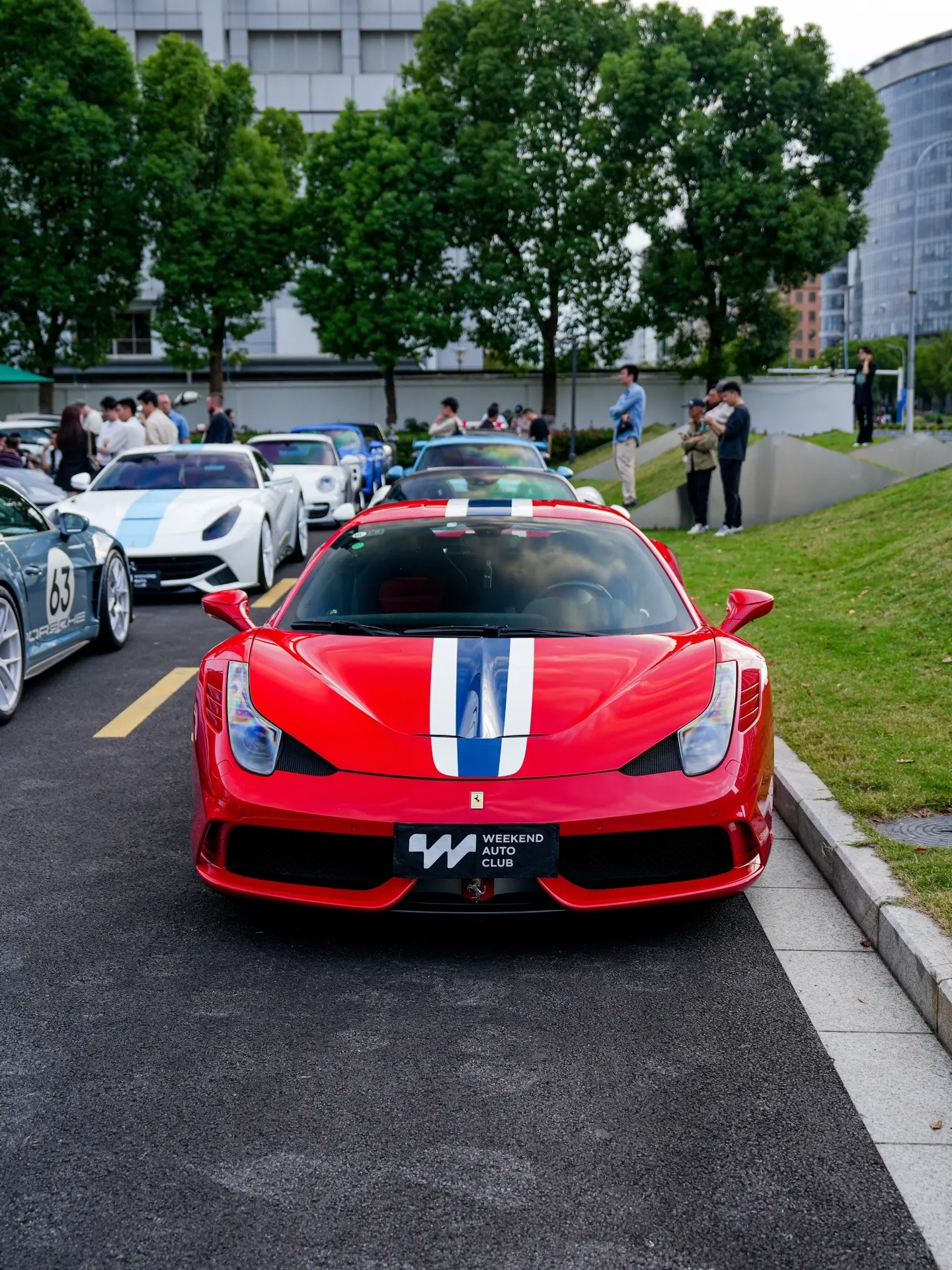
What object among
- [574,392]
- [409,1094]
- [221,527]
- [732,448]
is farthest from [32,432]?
[409,1094]

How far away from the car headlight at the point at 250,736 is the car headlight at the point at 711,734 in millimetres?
1219

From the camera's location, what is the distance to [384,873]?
3.95 m

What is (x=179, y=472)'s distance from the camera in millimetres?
13281

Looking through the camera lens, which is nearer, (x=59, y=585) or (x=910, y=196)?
(x=59, y=585)

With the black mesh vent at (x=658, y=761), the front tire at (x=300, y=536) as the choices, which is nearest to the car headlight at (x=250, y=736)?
the black mesh vent at (x=658, y=761)

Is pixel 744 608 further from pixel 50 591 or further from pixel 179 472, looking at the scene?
pixel 179 472

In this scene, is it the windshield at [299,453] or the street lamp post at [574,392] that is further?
the street lamp post at [574,392]

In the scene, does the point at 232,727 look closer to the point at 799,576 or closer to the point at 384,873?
the point at 384,873

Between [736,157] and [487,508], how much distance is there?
1653 inches

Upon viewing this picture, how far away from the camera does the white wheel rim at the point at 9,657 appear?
7.49 m

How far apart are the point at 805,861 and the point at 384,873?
179 cm

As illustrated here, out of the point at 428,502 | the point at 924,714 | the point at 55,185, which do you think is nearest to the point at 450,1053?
the point at 428,502

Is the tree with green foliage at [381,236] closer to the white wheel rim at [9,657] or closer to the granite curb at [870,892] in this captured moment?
the white wheel rim at [9,657]

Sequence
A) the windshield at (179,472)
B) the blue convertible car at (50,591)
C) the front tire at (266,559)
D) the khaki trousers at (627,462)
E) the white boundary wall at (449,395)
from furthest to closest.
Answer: the white boundary wall at (449,395), the khaki trousers at (627,462), the windshield at (179,472), the front tire at (266,559), the blue convertible car at (50,591)
